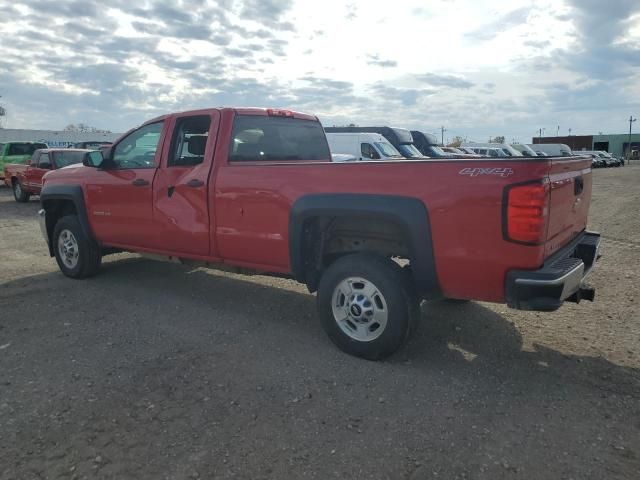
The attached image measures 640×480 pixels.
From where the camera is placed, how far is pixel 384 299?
3.91 m

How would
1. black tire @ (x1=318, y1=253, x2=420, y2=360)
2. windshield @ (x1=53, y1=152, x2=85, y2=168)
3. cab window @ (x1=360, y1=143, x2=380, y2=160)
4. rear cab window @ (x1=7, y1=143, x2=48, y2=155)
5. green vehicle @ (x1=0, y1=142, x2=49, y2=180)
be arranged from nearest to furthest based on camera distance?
1. black tire @ (x1=318, y1=253, x2=420, y2=360)
2. windshield @ (x1=53, y1=152, x2=85, y2=168)
3. cab window @ (x1=360, y1=143, x2=380, y2=160)
4. green vehicle @ (x1=0, y1=142, x2=49, y2=180)
5. rear cab window @ (x1=7, y1=143, x2=48, y2=155)

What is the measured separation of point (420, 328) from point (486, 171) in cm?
196

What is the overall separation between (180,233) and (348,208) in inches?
84.8

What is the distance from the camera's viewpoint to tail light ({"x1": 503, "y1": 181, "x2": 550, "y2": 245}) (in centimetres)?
322

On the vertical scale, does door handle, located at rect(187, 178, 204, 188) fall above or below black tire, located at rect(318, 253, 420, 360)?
above

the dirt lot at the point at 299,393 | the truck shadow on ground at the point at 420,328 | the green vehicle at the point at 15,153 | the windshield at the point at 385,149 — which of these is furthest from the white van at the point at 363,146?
the dirt lot at the point at 299,393

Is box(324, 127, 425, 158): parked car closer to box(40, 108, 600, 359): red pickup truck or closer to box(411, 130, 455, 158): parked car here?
box(411, 130, 455, 158): parked car

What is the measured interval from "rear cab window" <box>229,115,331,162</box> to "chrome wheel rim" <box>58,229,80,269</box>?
112 inches

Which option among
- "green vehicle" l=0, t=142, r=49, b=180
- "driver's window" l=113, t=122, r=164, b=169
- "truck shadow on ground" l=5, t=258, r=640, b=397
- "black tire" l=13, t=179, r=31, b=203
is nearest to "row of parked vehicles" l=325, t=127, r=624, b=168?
"truck shadow on ground" l=5, t=258, r=640, b=397

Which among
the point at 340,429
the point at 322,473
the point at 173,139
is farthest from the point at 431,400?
the point at 173,139

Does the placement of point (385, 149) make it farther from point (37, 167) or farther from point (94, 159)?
point (94, 159)

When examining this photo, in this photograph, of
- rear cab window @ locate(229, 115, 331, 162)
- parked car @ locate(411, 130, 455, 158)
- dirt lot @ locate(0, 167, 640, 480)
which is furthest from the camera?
parked car @ locate(411, 130, 455, 158)

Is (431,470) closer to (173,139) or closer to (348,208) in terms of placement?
(348,208)

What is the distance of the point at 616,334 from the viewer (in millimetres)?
4559
